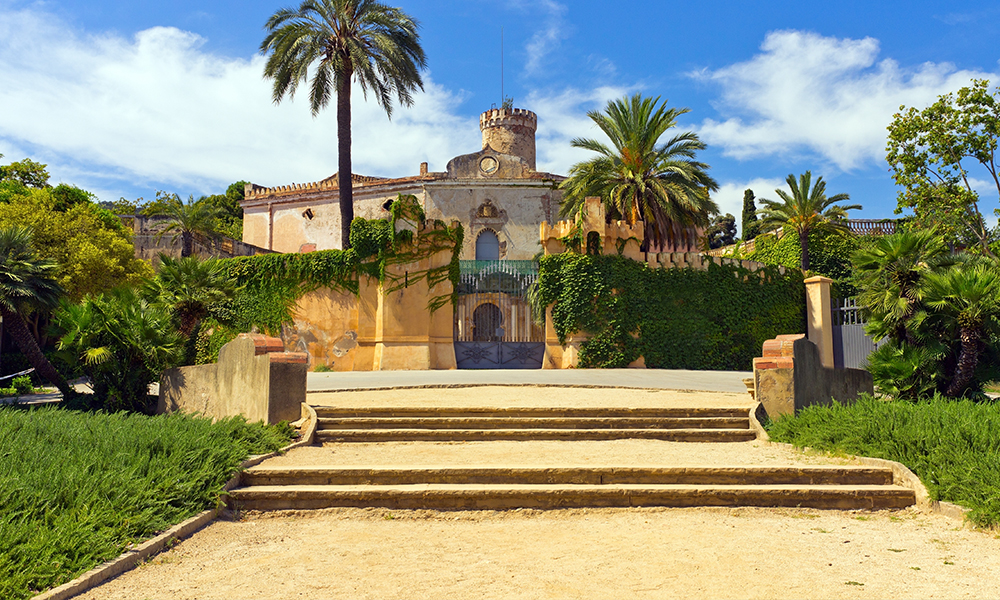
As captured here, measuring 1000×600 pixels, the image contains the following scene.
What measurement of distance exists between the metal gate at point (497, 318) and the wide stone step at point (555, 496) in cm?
1407

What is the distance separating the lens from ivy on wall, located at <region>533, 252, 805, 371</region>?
2088 centimetres

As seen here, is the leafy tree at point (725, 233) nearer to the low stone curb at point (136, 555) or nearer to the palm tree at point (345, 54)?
the palm tree at point (345, 54)

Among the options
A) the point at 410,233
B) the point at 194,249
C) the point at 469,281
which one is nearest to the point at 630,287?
the point at 469,281

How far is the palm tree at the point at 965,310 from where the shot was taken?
926cm

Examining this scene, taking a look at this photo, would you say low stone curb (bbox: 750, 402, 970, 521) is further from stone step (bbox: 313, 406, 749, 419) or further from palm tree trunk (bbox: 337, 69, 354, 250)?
palm tree trunk (bbox: 337, 69, 354, 250)

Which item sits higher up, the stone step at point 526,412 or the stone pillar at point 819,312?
the stone pillar at point 819,312

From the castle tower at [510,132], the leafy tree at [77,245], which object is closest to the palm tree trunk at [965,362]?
the leafy tree at [77,245]

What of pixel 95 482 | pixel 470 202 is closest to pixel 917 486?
pixel 95 482

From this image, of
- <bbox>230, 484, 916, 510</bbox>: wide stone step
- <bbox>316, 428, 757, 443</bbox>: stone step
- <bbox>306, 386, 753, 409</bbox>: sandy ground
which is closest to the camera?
<bbox>230, 484, 916, 510</bbox>: wide stone step

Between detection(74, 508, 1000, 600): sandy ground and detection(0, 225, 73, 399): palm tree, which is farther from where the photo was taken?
detection(0, 225, 73, 399): palm tree

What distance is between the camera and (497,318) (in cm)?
2208

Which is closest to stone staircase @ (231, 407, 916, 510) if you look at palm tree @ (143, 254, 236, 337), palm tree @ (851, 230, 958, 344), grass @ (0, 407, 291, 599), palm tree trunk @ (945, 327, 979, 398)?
grass @ (0, 407, 291, 599)

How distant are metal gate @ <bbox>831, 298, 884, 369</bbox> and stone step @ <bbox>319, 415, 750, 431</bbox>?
37.6 ft

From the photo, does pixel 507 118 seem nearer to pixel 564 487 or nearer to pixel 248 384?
pixel 248 384
